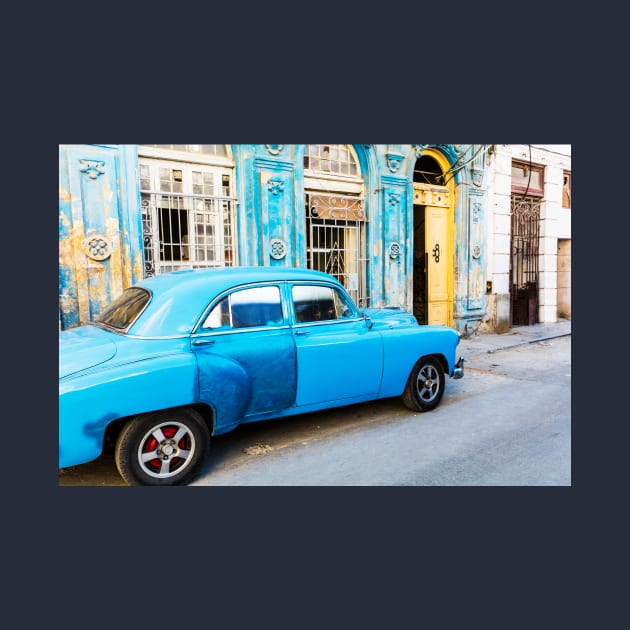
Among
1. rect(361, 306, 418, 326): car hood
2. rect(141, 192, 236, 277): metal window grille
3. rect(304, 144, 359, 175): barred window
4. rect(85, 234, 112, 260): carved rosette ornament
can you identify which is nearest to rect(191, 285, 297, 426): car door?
rect(361, 306, 418, 326): car hood

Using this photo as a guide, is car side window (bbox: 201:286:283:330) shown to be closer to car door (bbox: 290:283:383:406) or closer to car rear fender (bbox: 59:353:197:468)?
car door (bbox: 290:283:383:406)

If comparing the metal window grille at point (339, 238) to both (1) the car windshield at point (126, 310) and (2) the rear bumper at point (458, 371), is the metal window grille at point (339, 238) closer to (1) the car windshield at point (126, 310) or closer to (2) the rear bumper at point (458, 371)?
(2) the rear bumper at point (458, 371)

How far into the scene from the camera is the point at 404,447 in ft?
15.1

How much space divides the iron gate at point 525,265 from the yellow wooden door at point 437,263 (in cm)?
271

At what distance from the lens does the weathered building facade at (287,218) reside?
6.71 m

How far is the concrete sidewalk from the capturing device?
970 cm

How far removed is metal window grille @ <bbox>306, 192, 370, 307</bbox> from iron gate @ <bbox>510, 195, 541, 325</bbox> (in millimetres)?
5379

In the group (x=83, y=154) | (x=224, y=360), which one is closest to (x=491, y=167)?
(x=83, y=154)

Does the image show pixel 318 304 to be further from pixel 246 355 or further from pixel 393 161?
pixel 393 161

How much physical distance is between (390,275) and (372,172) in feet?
7.09

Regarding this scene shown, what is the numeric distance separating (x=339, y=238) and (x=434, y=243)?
9.00ft

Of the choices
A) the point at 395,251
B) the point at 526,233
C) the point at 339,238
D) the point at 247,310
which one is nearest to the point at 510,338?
the point at 395,251

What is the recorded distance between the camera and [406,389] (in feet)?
18.2

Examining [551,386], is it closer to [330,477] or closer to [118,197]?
[330,477]
